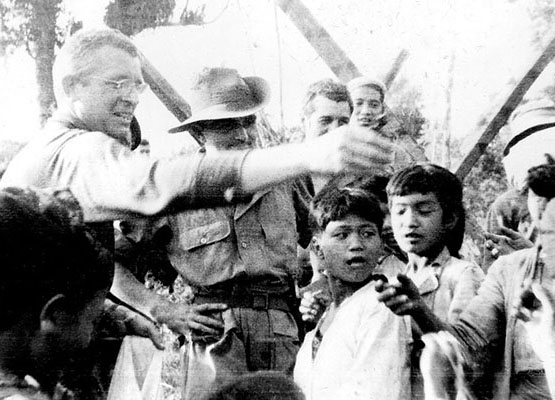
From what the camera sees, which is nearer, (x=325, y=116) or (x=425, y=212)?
(x=425, y=212)

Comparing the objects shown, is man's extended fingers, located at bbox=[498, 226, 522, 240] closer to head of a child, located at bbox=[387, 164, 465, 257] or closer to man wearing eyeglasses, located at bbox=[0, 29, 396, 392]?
head of a child, located at bbox=[387, 164, 465, 257]

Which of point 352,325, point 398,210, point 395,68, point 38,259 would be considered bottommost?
point 352,325

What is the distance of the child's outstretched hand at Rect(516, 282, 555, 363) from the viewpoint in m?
2.47

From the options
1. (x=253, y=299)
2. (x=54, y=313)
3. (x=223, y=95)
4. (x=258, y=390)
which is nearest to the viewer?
(x=258, y=390)

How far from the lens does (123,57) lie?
9.56 ft

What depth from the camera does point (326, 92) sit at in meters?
2.85

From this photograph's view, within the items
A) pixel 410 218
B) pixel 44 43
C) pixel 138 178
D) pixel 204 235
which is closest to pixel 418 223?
pixel 410 218

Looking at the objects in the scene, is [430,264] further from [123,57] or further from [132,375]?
[123,57]

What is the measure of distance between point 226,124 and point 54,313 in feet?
3.91

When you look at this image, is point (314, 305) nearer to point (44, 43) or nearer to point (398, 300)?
point (398, 300)

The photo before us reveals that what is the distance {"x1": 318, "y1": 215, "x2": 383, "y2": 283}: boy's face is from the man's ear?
1.02 m

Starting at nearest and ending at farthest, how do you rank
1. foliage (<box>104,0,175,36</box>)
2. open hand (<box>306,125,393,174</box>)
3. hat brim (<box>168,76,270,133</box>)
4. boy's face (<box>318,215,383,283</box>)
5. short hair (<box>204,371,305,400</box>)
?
short hair (<box>204,371,305,400</box>)
open hand (<box>306,125,393,174</box>)
boy's face (<box>318,215,383,283</box>)
hat brim (<box>168,76,270,133</box>)
foliage (<box>104,0,175,36</box>)

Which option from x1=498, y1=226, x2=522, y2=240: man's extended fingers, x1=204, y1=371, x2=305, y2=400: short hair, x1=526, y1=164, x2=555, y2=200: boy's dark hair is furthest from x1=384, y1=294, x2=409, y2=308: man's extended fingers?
x1=204, y1=371, x2=305, y2=400: short hair

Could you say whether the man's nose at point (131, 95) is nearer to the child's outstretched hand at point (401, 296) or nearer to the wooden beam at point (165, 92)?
the wooden beam at point (165, 92)
